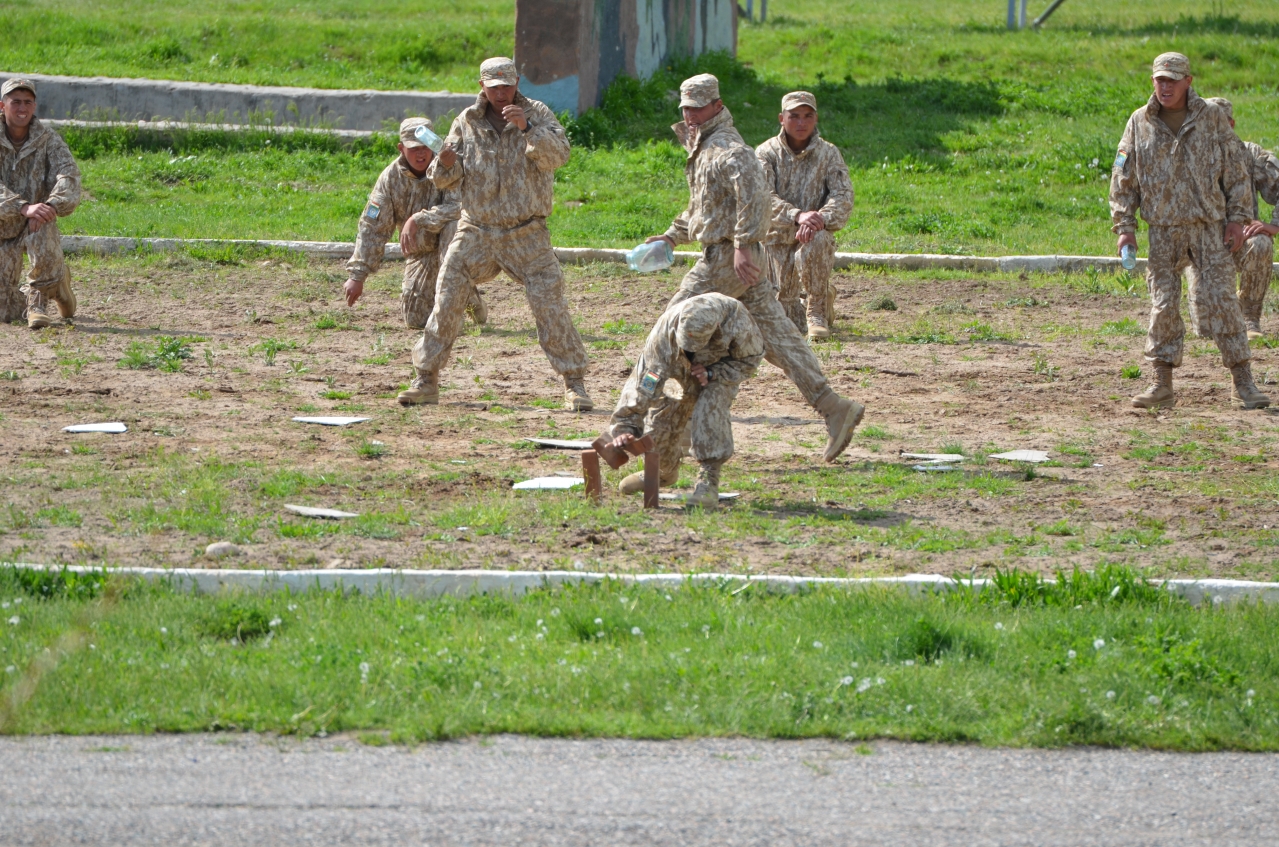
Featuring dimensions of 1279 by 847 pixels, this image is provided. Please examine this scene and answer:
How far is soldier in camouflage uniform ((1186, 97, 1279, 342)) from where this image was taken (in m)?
10.1

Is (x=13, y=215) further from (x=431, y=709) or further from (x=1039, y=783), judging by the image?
(x=1039, y=783)

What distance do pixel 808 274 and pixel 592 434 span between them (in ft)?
13.0

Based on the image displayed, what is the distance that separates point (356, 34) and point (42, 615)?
1971 centimetres

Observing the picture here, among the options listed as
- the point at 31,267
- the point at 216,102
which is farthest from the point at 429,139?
the point at 216,102

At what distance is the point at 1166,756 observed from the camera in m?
4.98

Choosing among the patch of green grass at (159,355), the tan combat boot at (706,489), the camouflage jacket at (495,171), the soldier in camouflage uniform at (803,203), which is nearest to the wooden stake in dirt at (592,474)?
the tan combat boot at (706,489)

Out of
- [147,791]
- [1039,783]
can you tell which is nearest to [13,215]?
[147,791]

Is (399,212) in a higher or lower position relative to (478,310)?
higher

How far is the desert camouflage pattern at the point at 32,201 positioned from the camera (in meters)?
12.5

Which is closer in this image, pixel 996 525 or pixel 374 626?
pixel 374 626

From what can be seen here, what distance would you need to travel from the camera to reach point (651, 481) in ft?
24.6

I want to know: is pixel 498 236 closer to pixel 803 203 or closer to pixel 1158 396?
pixel 803 203

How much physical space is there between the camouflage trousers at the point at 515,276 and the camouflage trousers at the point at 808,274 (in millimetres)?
2662

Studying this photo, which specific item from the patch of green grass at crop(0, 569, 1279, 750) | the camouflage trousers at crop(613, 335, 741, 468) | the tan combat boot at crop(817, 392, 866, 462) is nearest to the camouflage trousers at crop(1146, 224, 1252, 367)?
the tan combat boot at crop(817, 392, 866, 462)
